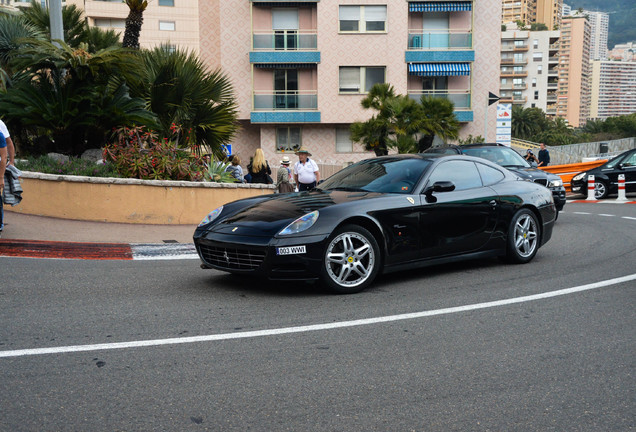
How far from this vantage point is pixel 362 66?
36375mm

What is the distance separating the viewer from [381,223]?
6.72 m

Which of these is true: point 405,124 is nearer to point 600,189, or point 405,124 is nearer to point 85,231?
point 600,189

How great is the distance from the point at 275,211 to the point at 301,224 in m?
0.46

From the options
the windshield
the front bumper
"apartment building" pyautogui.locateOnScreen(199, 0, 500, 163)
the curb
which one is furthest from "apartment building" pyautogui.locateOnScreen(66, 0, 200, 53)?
the front bumper

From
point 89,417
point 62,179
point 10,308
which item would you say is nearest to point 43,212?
point 62,179

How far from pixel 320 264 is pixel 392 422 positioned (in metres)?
2.87

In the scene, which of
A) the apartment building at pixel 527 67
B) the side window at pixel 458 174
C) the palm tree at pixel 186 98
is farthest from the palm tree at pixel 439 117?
the apartment building at pixel 527 67

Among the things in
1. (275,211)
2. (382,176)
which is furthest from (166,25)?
(275,211)

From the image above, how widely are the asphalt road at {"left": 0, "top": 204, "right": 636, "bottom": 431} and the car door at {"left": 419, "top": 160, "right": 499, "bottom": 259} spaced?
398mm

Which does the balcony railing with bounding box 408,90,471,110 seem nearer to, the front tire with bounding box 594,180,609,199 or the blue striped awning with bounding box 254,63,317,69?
the blue striped awning with bounding box 254,63,317,69

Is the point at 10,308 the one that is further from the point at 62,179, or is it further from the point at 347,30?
the point at 347,30

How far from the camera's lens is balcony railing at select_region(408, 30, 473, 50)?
3666 cm

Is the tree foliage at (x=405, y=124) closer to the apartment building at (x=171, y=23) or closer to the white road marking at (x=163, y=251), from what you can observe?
the white road marking at (x=163, y=251)

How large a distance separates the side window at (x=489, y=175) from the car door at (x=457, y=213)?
0.08 meters
